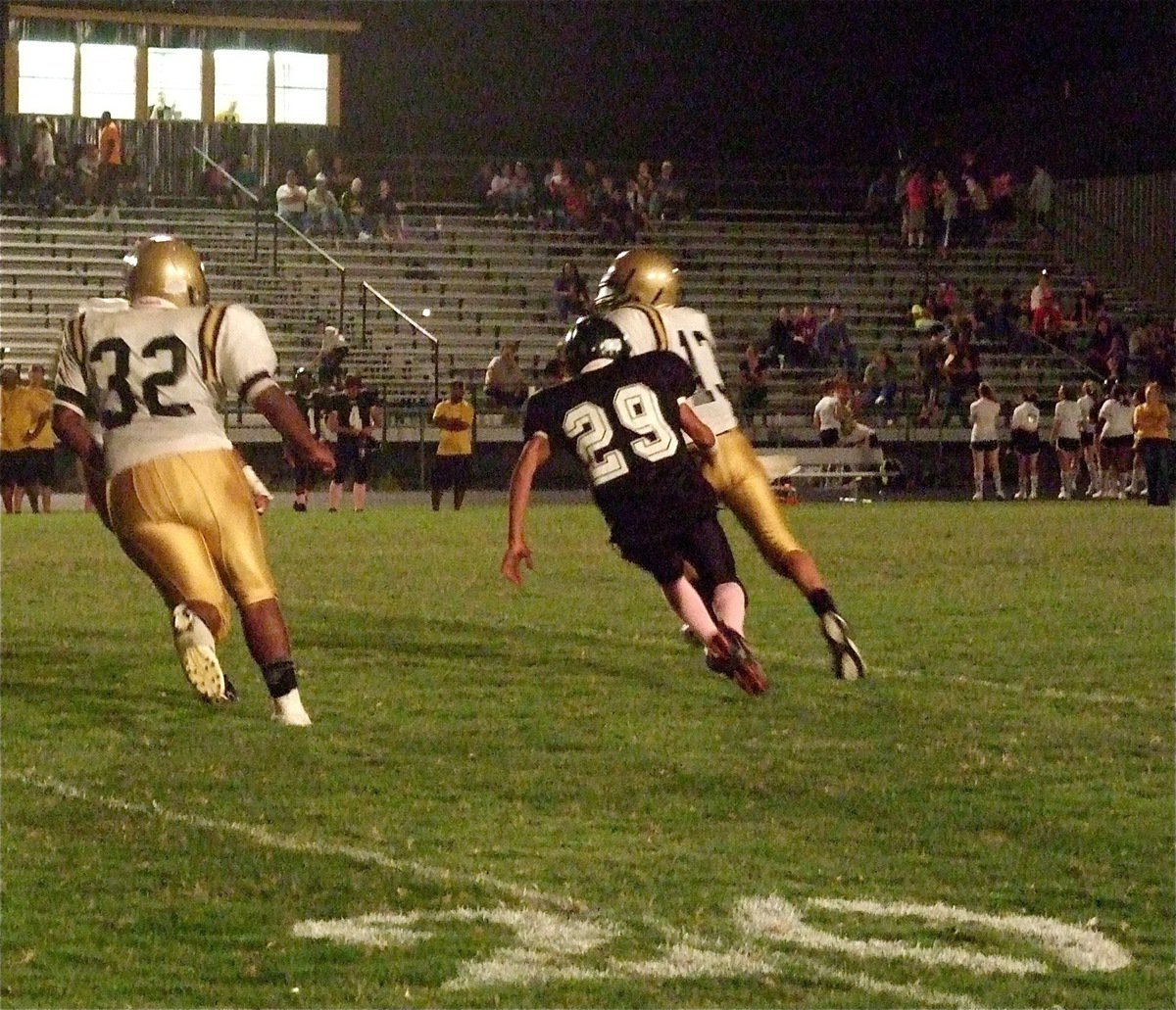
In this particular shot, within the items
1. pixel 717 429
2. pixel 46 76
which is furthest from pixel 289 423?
pixel 46 76

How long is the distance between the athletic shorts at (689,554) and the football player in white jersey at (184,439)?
1.50m

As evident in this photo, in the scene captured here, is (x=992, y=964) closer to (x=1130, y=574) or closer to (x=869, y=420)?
(x=1130, y=574)

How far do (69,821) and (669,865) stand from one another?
1805mm

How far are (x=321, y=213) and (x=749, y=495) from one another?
2341 cm

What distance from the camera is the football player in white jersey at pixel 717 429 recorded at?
331 inches

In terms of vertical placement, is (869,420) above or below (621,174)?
below

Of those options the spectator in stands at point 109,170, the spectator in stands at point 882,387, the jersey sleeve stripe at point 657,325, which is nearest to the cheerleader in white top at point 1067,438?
the spectator in stands at point 882,387

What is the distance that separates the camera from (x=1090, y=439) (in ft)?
90.7

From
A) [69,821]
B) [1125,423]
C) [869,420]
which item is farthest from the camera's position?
[869,420]

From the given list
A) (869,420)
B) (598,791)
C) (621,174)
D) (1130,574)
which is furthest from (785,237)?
(598,791)

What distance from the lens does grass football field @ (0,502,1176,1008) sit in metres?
4.55

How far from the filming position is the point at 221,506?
7184mm

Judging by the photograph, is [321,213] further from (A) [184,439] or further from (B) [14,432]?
(A) [184,439]

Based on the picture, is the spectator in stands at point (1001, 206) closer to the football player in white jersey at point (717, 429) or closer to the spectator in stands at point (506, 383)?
the spectator in stands at point (506, 383)
